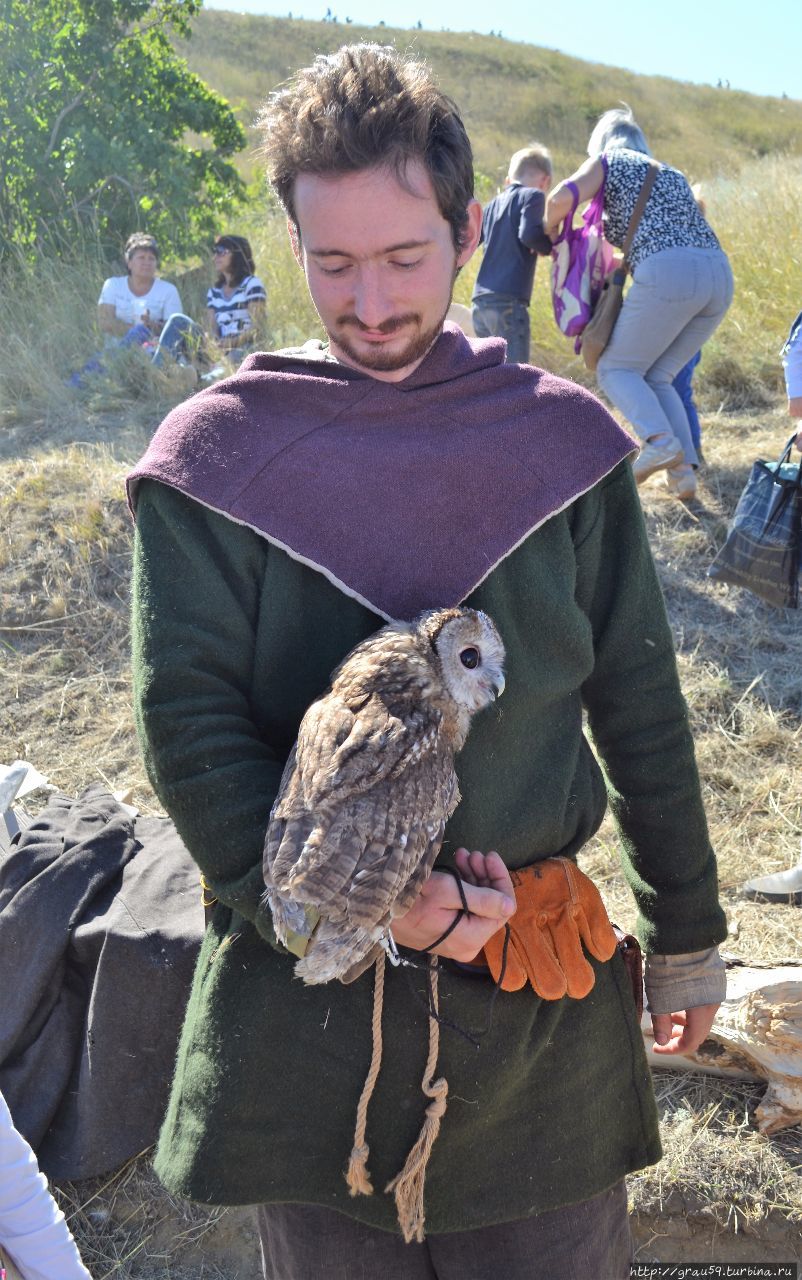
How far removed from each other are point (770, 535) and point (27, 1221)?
3305 millimetres

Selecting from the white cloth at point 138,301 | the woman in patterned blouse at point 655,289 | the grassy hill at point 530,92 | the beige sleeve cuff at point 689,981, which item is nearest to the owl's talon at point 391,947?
the beige sleeve cuff at point 689,981

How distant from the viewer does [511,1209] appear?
1571 mm

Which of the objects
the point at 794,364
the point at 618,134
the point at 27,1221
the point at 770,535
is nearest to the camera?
the point at 27,1221

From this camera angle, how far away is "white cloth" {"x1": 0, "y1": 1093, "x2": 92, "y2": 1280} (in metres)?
1.79

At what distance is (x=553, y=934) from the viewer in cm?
164

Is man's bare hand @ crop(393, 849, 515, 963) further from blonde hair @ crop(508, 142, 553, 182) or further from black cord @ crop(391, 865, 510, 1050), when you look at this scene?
blonde hair @ crop(508, 142, 553, 182)

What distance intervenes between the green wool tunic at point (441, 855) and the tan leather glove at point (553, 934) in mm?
38

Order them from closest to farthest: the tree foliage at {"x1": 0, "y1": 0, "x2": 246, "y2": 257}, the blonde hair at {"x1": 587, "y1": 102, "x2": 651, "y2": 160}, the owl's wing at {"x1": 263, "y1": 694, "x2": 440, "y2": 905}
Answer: the owl's wing at {"x1": 263, "y1": 694, "x2": 440, "y2": 905}
the blonde hair at {"x1": 587, "y1": 102, "x2": 651, "y2": 160}
the tree foliage at {"x1": 0, "y1": 0, "x2": 246, "y2": 257}

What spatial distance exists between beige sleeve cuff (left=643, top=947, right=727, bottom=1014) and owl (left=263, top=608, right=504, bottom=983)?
2.14 feet

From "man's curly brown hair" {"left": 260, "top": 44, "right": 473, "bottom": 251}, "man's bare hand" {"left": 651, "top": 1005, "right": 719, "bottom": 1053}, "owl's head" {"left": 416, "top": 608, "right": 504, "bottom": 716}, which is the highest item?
"man's curly brown hair" {"left": 260, "top": 44, "right": 473, "bottom": 251}

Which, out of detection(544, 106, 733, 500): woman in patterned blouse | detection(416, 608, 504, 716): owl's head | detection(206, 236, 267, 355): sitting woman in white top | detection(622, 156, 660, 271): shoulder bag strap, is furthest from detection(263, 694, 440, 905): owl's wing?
detection(206, 236, 267, 355): sitting woman in white top

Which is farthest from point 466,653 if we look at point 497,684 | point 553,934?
point 553,934

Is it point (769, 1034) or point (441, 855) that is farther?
point (769, 1034)

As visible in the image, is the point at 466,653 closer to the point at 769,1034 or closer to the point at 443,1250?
the point at 443,1250
